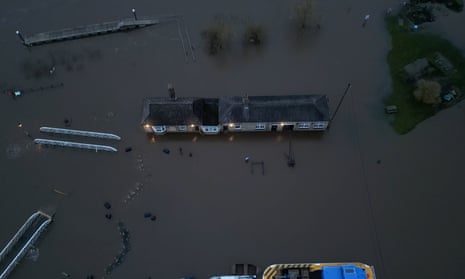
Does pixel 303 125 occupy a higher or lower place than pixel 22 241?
higher

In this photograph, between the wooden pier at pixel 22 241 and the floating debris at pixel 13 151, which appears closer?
the wooden pier at pixel 22 241

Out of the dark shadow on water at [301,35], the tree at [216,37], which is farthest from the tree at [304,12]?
the tree at [216,37]

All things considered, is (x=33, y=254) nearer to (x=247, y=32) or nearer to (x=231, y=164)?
(x=231, y=164)

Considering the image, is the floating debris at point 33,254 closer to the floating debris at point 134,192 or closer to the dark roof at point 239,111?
the floating debris at point 134,192

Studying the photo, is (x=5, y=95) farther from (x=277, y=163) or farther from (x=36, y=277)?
(x=277, y=163)

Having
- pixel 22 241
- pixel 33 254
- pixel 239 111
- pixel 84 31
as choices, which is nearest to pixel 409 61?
pixel 239 111

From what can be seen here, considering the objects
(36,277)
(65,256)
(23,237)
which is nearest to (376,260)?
(65,256)
